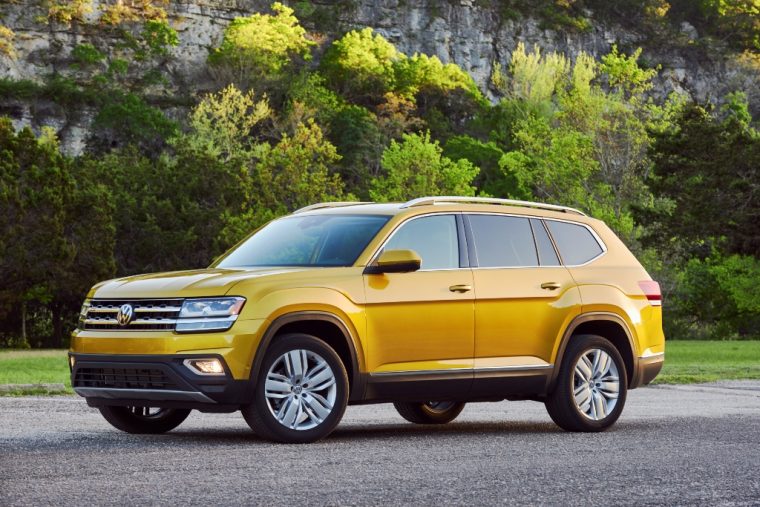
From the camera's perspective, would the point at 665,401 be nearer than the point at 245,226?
Yes

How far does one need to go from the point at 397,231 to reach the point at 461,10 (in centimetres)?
12389

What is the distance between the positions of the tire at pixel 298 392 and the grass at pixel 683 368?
28.5 ft

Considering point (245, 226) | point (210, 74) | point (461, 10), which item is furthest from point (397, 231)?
point (461, 10)

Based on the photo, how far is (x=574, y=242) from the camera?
1312 centimetres

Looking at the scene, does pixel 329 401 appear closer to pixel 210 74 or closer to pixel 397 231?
pixel 397 231

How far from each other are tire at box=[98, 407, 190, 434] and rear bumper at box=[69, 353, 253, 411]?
0.89 meters

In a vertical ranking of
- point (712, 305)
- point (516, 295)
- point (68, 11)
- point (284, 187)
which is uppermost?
point (68, 11)

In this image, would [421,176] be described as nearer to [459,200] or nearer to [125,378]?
[459,200]

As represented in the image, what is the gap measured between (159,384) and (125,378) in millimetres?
310

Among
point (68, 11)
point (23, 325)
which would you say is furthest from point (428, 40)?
point (23, 325)

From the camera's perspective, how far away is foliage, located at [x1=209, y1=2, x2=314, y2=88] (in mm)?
109312

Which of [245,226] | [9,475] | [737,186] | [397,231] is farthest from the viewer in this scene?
[245,226]

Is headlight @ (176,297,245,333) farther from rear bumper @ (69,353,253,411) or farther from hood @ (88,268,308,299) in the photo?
rear bumper @ (69,353,253,411)

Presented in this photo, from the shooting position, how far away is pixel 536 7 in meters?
137
